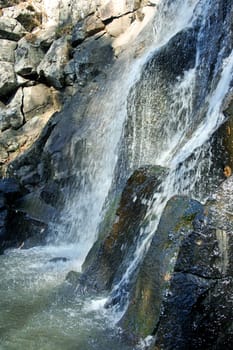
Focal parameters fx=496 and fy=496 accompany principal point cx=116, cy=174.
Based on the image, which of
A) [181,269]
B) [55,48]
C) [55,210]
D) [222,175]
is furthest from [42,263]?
[55,48]

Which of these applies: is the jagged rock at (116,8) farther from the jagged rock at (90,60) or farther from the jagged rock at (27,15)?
the jagged rock at (27,15)

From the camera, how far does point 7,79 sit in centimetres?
1836

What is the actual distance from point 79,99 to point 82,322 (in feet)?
30.5

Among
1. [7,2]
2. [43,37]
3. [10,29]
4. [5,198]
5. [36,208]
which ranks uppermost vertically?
[7,2]

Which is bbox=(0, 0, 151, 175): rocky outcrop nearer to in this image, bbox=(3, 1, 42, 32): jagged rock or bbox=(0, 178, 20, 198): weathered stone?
bbox=(3, 1, 42, 32): jagged rock

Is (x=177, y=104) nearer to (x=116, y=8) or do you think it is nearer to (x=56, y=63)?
(x=116, y=8)

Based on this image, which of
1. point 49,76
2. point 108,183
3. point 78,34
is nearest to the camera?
point 108,183

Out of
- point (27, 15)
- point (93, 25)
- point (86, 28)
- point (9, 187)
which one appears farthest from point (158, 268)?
point (27, 15)

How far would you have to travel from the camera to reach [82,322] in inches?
237

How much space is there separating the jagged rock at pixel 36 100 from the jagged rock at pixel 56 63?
543 mm

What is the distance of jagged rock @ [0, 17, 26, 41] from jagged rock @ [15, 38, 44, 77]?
102 cm

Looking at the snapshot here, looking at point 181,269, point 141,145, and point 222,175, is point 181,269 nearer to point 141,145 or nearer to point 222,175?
point 222,175

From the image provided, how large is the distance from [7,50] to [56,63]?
3113 mm

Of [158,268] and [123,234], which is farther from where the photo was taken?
[123,234]
